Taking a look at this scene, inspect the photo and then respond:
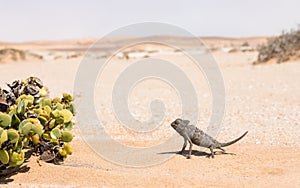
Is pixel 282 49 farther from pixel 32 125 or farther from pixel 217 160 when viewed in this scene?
pixel 32 125

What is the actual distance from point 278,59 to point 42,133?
62.7 feet

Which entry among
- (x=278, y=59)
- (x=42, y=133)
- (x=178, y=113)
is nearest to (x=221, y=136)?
(x=178, y=113)

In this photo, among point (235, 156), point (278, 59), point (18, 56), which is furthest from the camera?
point (18, 56)

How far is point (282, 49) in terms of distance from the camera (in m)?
22.9

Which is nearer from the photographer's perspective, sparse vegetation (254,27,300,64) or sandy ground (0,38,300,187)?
sandy ground (0,38,300,187)

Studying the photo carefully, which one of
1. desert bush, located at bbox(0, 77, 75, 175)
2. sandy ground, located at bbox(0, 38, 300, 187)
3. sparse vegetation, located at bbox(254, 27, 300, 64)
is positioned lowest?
sandy ground, located at bbox(0, 38, 300, 187)

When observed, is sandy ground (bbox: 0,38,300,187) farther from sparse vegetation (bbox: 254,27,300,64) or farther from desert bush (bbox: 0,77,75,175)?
sparse vegetation (bbox: 254,27,300,64)

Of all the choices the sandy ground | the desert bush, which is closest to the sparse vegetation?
the sandy ground

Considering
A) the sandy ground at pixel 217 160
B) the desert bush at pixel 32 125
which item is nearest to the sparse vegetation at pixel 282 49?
the sandy ground at pixel 217 160

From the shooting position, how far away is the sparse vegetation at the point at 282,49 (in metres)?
22.3

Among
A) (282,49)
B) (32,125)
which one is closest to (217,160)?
(32,125)

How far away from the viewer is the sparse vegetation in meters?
22.3

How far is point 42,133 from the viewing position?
4.42 m

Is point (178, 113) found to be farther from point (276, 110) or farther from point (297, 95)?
point (297, 95)
